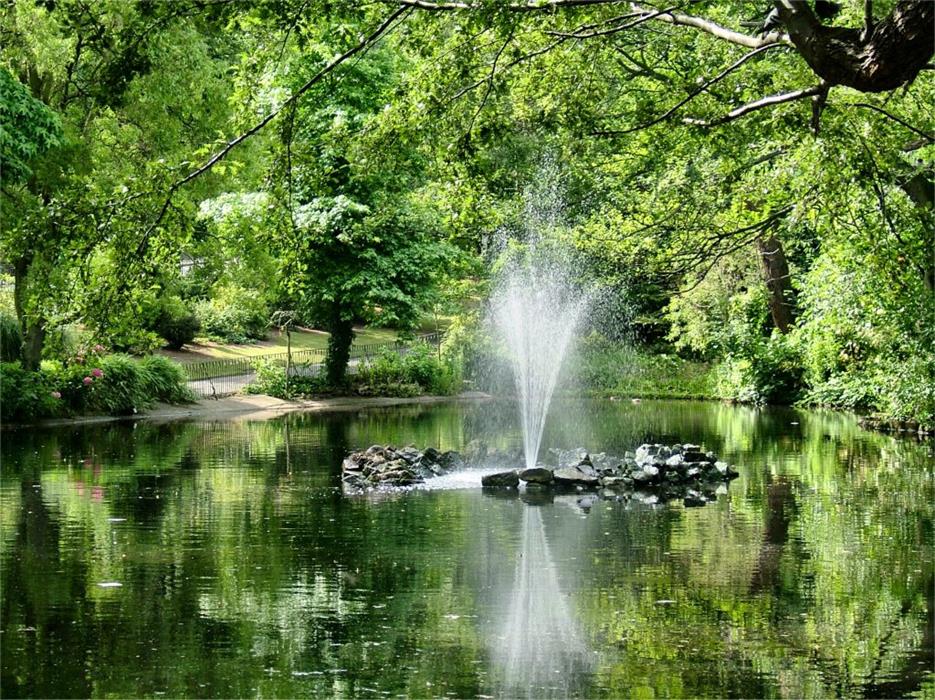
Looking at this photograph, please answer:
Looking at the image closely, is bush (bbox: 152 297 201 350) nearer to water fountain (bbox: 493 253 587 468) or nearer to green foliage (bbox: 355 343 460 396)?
green foliage (bbox: 355 343 460 396)

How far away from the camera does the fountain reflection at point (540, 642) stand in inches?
287

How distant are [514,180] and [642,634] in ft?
115

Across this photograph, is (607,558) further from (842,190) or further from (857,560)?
(842,190)

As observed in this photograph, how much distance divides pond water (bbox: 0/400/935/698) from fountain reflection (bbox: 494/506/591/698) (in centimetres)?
3

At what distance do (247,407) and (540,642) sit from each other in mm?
28267

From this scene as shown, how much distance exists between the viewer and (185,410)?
33688 millimetres

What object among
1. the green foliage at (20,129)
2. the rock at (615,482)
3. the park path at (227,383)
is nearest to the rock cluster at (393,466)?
the rock at (615,482)

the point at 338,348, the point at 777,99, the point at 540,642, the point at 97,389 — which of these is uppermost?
the point at 338,348

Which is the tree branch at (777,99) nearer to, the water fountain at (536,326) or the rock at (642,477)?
the rock at (642,477)

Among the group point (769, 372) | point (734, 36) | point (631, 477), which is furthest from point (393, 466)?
point (769, 372)

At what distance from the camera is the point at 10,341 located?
3094cm

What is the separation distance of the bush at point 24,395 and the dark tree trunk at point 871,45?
22.9 meters

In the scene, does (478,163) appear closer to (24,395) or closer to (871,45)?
(871,45)

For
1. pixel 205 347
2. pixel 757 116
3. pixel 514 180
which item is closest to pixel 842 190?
pixel 757 116
